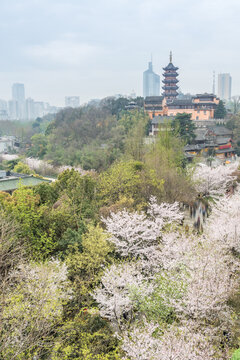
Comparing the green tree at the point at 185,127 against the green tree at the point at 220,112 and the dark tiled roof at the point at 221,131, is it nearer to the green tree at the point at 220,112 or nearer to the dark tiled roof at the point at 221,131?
the dark tiled roof at the point at 221,131

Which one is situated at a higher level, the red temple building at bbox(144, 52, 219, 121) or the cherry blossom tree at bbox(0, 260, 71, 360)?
the red temple building at bbox(144, 52, 219, 121)

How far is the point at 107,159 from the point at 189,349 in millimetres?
26752

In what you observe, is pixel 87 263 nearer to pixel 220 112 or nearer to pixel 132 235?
pixel 132 235

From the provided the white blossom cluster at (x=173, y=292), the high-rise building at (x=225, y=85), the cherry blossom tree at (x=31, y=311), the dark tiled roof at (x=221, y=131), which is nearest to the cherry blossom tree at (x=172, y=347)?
the white blossom cluster at (x=173, y=292)

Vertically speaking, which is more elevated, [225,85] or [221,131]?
[225,85]

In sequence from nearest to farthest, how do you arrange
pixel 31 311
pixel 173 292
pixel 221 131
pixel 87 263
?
pixel 31 311
pixel 173 292
pixel 87 263
pixel 221 131

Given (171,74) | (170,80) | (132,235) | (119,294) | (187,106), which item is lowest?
(119,294)

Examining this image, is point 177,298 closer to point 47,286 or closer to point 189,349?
point 189,349

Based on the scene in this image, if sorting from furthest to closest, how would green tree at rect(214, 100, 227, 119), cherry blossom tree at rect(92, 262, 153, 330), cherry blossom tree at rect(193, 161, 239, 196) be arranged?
green tree at rect(214, 100, 227, 119)
cherry blossom tree at rect(193, 161, 239, 196)
cherry blossom tree at rect(92, 262, 153, 330)

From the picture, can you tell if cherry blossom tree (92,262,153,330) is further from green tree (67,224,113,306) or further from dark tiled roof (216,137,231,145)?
dark tiled roof (216,137,231,145)

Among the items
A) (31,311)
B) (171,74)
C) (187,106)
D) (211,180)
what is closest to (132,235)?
(31,311)

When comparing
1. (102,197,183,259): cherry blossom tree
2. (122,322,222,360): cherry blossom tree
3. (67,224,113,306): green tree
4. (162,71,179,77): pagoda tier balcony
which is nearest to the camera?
(122,322,222,360): cherry blossom tree

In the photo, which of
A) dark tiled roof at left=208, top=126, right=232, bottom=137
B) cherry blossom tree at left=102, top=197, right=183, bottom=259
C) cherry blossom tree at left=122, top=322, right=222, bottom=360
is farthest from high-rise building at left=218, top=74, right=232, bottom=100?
cherry blossom tree at left=122, top=322, right=222, bottom=360

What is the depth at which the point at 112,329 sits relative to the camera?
9.38 m
